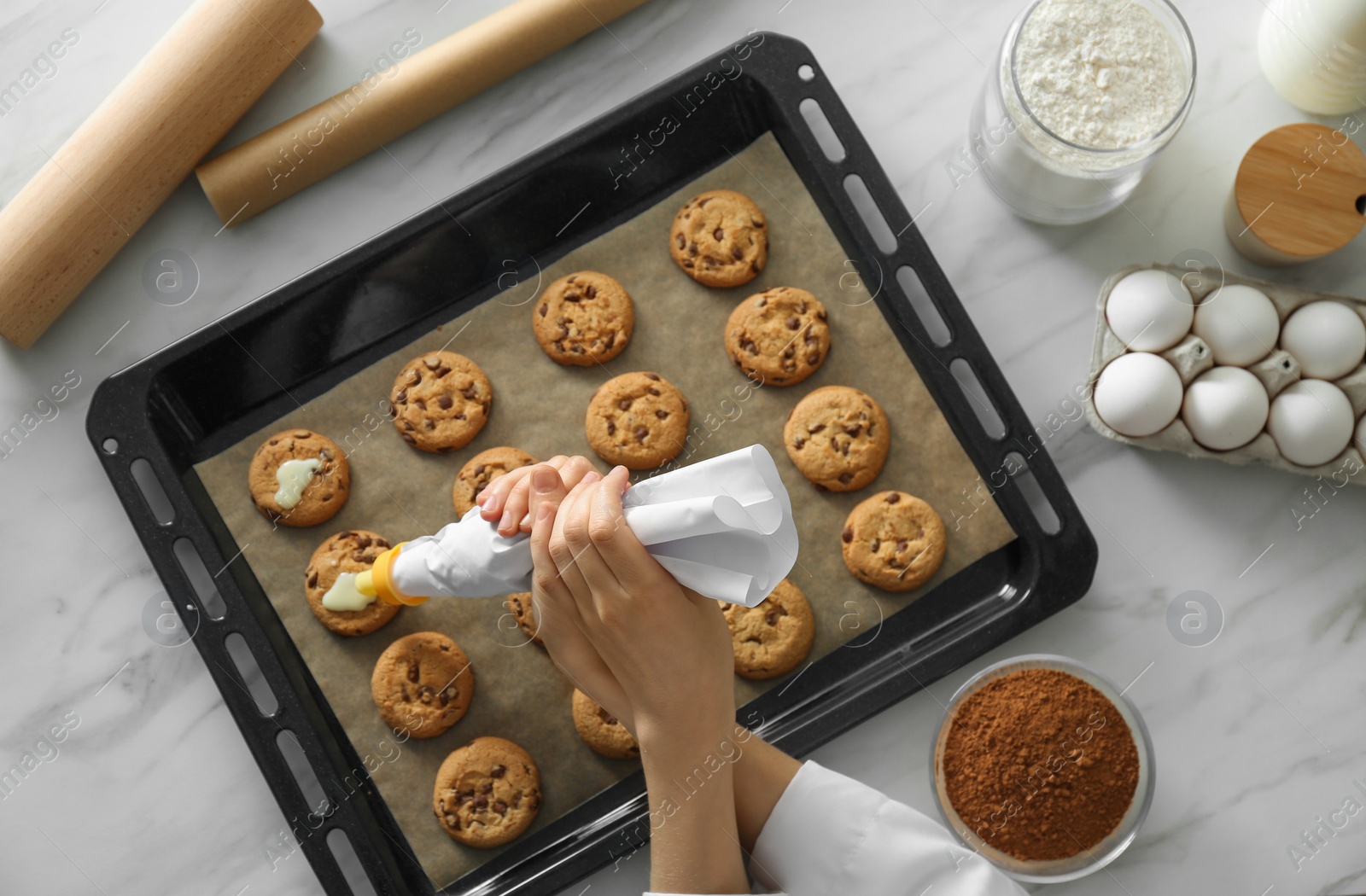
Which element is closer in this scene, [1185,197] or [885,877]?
[885,877]

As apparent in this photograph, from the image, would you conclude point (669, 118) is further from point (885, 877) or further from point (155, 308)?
point (885, 877)

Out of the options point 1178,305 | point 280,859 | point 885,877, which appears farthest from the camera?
point 280,859

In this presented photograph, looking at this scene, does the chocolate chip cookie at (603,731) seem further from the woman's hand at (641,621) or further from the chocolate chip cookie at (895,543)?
the chocolate chip cookie at (895,543)

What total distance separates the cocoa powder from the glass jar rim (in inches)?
30.9

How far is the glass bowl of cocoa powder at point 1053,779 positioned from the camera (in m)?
1.37

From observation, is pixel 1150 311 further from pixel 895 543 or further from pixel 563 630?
pixel 563 630

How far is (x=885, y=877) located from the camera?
1244 mm

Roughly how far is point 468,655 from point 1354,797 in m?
1.45

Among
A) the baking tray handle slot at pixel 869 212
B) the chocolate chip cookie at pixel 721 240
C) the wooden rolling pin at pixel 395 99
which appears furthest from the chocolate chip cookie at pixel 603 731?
the wooden rolling pin at pixel 395 99

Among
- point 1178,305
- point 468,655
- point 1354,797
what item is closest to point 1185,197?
point 1178,305

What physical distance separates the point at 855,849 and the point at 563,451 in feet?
2.41

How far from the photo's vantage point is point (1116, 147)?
1344mm

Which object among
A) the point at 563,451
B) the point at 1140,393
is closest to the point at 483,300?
the point at 563,451

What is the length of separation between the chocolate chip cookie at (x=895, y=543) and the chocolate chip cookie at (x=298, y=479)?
824 millimetres
